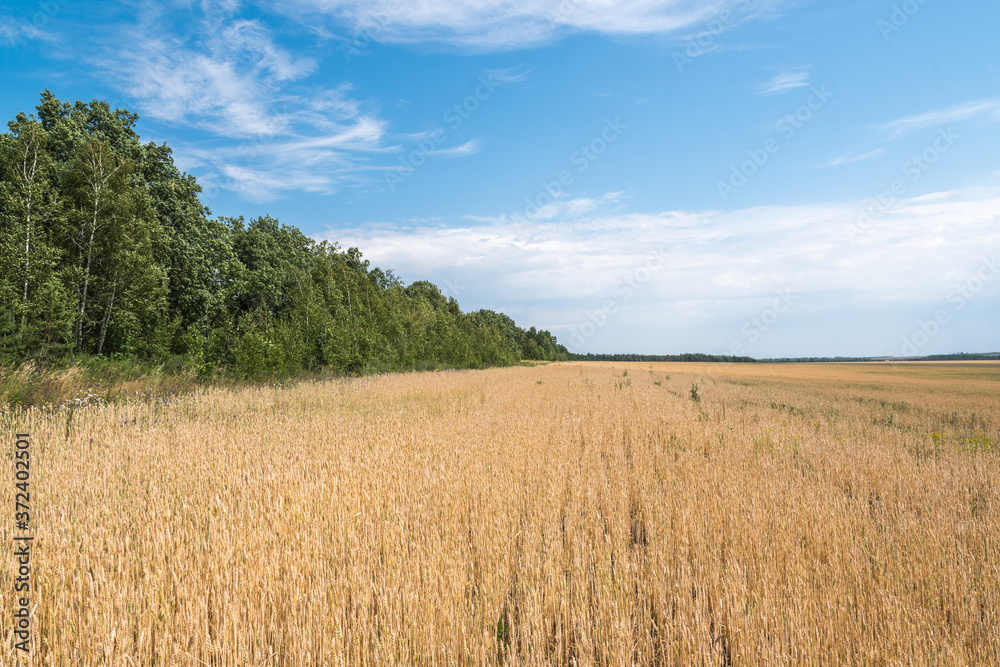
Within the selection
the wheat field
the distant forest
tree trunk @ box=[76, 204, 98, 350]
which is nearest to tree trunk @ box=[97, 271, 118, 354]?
the distant forest

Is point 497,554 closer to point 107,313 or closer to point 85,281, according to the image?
point 85,281

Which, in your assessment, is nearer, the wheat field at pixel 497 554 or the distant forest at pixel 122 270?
the wheat field at pixel 497 554

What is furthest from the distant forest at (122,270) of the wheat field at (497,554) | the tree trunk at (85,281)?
the wheat field at (497,554)

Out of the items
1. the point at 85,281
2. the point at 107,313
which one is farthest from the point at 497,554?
the point at 107,313

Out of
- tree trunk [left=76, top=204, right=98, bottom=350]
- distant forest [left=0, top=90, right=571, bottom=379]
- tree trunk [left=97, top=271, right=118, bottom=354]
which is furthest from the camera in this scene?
tree trunk [left=97, top=271, right=118, bottom=354]

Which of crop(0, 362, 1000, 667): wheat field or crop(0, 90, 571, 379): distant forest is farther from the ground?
crop(0, 90, 571, 379): distant forest

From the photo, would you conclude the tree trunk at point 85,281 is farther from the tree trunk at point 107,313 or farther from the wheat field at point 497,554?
the wheat field at point 497,554

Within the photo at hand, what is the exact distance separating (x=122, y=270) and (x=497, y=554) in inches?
975

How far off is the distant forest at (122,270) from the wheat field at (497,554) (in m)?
12.7

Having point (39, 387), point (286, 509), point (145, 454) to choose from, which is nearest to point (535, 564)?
point (286, 509)

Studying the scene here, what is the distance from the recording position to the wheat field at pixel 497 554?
101 inches

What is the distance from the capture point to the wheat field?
2572mm

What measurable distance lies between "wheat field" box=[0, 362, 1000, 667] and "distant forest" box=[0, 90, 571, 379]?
1275 centimetres

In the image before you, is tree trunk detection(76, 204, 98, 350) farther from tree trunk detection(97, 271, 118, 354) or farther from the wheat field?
the wheat field
